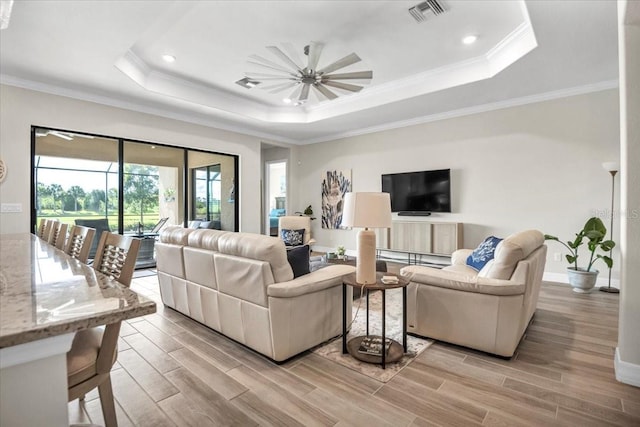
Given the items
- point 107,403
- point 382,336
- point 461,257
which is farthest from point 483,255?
point 107,403

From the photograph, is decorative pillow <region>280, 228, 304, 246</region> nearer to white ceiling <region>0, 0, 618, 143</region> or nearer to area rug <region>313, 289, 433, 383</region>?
white ceiling <region>0, 0, 618, 143</region>

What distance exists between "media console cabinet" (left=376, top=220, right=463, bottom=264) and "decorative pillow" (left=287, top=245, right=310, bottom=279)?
2.95m

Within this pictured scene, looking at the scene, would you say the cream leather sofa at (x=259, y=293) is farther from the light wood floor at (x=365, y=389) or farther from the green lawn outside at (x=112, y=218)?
the green lawn outside at (x=112, y=218)

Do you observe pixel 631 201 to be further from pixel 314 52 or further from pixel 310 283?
pixel 314 52

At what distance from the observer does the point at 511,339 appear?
2.30 meters

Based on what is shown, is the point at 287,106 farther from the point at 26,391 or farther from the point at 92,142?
the point at 26,391

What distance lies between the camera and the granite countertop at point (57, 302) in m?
0.69

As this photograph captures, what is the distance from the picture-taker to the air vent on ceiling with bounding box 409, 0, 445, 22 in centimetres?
300

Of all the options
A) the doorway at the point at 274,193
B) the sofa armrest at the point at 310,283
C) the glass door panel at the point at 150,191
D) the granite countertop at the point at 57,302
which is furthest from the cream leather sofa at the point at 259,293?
the doorway at the point at 274,193

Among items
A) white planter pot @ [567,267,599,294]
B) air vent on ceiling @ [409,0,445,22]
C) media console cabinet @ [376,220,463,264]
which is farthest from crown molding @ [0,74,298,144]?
white planter pot @ [567,267,599,294]

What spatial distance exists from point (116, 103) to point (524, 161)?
258 inches

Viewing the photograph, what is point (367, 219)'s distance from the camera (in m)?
2.28

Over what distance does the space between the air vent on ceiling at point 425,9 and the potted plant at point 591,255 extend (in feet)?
10.7

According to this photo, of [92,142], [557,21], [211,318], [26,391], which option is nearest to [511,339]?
[211,318]
